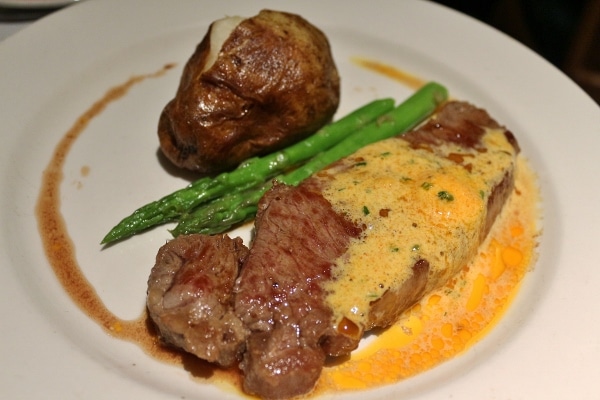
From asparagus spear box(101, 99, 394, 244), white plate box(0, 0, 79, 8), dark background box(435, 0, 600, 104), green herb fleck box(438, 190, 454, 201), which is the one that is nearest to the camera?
green herb fleck box(438, 190, 454, 201)

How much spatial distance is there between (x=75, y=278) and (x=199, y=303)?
978 millimetres

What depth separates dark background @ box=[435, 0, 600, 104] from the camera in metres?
5.76

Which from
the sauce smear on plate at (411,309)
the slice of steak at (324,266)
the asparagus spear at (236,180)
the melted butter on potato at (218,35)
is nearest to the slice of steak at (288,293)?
the slice of steak at (324,266)

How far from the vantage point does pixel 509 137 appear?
3.99 metres

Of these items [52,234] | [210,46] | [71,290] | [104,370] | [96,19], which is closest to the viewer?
[104,370]

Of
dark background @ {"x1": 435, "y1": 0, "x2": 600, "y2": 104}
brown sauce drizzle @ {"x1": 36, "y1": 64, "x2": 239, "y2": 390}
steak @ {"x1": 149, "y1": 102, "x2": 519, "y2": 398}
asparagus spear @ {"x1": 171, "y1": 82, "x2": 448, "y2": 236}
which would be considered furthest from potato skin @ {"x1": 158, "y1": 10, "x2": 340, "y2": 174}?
dark background @ {"x1": 435, "y1": 0, "x2": 600, "y2": 104}

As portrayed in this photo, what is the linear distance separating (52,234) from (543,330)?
9.39ft

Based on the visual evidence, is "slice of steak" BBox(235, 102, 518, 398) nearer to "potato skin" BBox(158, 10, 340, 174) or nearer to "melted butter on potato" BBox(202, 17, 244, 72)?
"potato skin" BBox(158, 10, 340, 174)

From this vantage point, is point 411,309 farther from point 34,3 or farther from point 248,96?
point 34,3

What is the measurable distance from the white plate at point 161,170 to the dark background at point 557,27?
4.29 ft

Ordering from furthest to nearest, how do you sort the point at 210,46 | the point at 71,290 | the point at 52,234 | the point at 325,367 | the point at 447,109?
the point at 447,109 < the point at 210,46 < the point at 52,234 < the point at 71,290 < the point at 325,367

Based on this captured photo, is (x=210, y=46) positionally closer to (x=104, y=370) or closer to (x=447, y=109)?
(x=447, y=109)

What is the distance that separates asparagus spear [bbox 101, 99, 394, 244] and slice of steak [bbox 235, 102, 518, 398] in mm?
526

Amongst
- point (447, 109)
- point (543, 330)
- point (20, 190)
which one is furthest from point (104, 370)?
→ point (447, 109)
